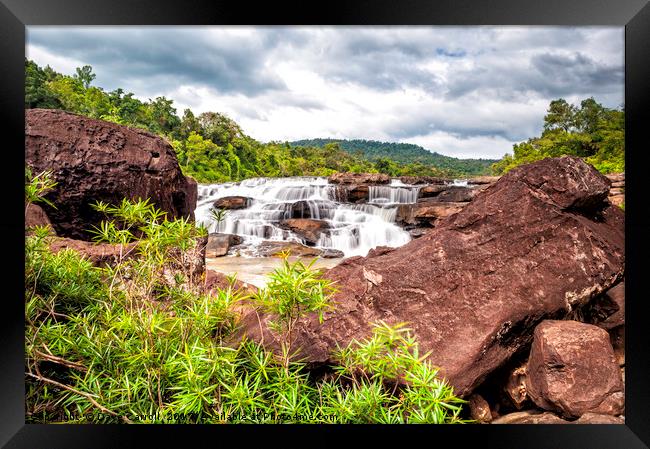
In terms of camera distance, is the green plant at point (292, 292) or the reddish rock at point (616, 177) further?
the reddish rock at point (616, 177)

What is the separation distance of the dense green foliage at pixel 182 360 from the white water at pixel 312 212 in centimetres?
428

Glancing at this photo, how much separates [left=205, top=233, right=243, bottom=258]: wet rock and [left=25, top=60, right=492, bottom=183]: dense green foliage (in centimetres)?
107

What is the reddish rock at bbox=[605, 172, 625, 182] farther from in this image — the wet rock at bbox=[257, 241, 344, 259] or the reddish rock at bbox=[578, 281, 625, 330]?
the wet rock at bbox=[257, 241, 344, 259]

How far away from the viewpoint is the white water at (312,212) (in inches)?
256

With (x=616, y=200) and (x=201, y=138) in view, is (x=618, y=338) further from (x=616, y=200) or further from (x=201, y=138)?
(x=201, y=138)

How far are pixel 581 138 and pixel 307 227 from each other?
489 cm

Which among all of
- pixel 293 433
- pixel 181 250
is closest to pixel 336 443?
pixel 293 433

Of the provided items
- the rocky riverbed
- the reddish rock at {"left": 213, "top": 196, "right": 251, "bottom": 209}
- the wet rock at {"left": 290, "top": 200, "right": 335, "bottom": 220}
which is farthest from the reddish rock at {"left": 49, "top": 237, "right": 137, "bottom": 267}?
the reddish rock at {"left": 213, "top": 196, "right": 251, "bottom": 209}

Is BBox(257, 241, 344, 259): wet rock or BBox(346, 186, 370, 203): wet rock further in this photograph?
BBox(346, 186, 370, 203): wet rock

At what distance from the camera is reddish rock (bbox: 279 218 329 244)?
6.51 m

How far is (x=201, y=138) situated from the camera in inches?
187

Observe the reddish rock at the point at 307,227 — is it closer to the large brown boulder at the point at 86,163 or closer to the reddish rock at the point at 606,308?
the large brown boulder at the point at 86,163

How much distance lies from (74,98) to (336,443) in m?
3.17

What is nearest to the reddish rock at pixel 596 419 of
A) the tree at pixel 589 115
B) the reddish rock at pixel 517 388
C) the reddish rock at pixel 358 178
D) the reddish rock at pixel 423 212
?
the reddish rock at pixel 517 388
